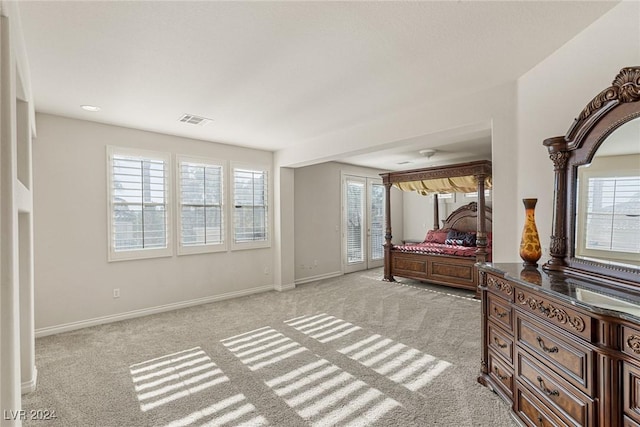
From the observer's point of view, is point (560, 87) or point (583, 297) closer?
point (583, 297)

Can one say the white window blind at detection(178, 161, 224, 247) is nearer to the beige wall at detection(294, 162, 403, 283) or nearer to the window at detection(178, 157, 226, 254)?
the window at detection(178, 157, 226, 254)

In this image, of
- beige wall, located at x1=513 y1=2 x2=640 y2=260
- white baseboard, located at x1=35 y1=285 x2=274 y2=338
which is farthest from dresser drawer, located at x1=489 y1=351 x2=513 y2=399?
white baseboard, located at x1=35 y1=285 x2=274 y2=338

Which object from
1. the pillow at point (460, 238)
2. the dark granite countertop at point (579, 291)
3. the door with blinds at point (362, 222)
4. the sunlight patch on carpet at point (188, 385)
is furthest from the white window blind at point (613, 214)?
the door with blinds at point (362, 222)

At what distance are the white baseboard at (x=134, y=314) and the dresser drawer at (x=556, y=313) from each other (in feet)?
13.6

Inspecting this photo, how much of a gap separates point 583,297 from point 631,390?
15.1 inches

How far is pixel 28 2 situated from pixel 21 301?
6.73 ft

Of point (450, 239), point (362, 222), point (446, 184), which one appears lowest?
point (450, 239)

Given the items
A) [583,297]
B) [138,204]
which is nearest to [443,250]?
[583,297]

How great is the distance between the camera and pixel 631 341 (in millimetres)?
1246

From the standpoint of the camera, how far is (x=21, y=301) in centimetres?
237

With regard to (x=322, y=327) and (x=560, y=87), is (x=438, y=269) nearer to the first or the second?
(x=322, y=327)

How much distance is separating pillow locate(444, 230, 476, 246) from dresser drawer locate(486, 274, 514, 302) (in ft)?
14.3

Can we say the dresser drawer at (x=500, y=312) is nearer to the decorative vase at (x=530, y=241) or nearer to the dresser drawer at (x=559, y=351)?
the dresser drawer at (x=559, y=351)

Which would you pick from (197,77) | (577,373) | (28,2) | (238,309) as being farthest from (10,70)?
(238,309)
